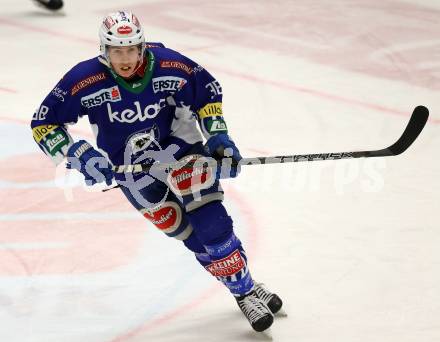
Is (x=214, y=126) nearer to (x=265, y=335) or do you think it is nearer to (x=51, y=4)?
(x=265, y=335)

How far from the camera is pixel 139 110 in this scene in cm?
374

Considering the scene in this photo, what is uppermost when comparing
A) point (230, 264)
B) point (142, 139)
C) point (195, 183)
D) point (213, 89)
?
point (213, 89)

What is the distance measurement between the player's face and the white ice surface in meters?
1.17

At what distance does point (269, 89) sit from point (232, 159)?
11.6 feet

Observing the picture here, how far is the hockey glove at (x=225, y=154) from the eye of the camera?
146 inches

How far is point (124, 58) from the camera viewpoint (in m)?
3.62

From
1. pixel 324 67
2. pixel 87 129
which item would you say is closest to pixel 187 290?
pixel 87 129

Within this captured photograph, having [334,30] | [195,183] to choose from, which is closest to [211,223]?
[195,183]

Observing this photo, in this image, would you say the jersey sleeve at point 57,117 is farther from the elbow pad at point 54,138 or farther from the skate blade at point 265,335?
the skate blade at point 265,335

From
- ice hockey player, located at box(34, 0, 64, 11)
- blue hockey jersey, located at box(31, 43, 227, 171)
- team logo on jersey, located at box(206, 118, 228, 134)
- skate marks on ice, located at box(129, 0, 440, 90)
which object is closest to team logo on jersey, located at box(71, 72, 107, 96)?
blue hockey jersey, located at box(31, 43, 227, 171)

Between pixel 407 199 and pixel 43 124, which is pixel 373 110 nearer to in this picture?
pixel 407 199

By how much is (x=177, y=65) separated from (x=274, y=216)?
61.9 inches

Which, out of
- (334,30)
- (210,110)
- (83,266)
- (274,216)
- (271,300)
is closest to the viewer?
(210,110)

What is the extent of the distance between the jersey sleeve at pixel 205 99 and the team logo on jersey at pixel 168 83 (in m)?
0.04
